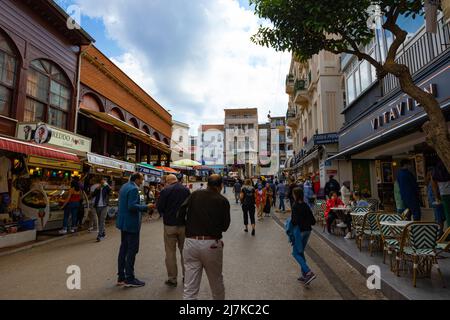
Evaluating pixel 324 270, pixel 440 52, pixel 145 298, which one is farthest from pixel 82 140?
pixel 440 52

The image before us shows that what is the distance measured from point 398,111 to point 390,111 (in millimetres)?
587

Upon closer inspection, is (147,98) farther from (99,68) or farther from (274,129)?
(274,129)

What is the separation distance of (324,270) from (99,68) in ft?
49.2

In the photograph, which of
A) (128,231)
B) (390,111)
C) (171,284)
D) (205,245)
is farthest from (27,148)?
(390,111)

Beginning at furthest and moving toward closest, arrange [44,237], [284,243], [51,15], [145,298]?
[51,15] → [44,237] → [284,243] → [145,298]

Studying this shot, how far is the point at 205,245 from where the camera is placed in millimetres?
3074

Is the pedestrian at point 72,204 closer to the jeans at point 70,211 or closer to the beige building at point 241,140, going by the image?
the jeans at point 70,211

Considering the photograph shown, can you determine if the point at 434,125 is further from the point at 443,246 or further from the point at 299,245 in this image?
the point at 299,245

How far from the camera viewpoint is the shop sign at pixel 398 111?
708 centimetres

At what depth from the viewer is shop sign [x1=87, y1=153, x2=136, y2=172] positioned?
11.1m

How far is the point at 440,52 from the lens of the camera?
720 cm

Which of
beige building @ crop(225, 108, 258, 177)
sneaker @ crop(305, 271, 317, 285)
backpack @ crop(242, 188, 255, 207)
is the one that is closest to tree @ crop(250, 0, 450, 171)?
sneaker @ crop(305, 271, 317, 285)

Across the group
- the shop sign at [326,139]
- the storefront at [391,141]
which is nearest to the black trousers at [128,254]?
the storefront at [391,141]

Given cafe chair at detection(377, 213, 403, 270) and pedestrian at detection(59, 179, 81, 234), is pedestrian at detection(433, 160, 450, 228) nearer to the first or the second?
cafe chair at detection(377, 213, 403, 270)
